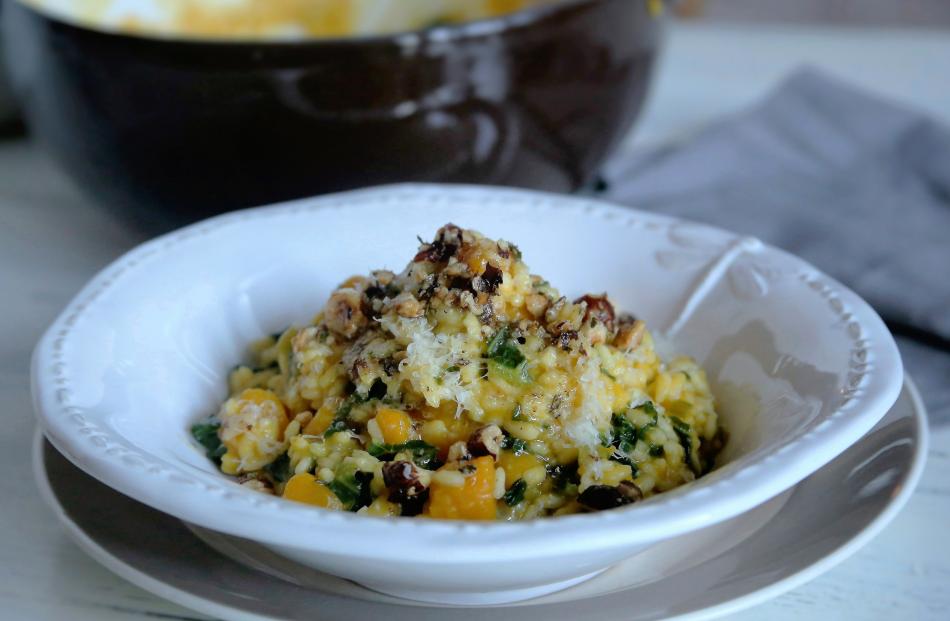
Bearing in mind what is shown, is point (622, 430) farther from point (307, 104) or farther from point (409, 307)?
point (307, 104)

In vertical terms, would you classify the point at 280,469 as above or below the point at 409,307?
below

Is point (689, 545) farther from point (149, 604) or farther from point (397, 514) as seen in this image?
point (149, 604)

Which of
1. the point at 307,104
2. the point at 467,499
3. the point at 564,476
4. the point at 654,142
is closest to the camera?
the point at 467,499

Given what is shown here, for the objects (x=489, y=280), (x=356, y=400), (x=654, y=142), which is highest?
(x=489, y=280)

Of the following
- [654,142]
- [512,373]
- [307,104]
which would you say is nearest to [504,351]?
[512,373]

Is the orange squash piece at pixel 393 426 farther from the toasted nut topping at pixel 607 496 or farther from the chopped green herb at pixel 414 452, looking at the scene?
the toasted nut topping at pixel 607 496

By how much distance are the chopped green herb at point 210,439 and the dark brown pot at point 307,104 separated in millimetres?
588

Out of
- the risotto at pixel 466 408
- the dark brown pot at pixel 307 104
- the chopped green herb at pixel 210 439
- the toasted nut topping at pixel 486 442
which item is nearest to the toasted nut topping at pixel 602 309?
the risotto at pixel 466 408

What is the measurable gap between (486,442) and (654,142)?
1.61m

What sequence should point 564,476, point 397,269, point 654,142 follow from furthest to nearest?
point 654,142 → point 397,269 → point 564,476

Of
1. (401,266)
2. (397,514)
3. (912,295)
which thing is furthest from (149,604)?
(912,295)

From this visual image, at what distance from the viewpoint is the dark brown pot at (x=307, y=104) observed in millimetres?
1628

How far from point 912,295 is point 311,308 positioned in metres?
0.97

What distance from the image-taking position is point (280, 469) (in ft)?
3.89
